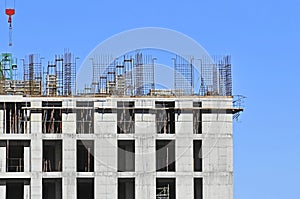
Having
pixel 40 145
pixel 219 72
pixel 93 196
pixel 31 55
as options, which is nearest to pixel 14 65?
pixel 31 55

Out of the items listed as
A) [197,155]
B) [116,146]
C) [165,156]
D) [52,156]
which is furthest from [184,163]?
[52,156]

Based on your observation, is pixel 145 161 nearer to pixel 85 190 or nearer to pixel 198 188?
pixel 198 188

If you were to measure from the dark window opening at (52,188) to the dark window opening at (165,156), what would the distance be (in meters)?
6.16

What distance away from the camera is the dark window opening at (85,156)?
1658 inches

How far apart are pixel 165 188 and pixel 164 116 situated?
447 cm

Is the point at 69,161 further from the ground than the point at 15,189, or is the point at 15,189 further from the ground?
the point at 69,161

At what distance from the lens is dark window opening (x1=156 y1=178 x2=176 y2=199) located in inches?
1673

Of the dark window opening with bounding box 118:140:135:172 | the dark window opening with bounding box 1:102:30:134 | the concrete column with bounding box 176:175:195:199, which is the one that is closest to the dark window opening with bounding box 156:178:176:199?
the concrete column with bounding box 176:175:195:199

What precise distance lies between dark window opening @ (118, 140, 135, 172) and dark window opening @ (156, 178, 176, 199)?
77.1 inches

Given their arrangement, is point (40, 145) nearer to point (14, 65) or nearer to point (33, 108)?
point (33, 108)

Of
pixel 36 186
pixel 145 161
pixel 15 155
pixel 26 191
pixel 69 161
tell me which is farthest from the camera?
pixel 15 155

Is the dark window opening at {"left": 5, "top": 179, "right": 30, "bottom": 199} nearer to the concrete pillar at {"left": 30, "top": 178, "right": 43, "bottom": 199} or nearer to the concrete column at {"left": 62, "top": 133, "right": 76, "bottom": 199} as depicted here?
the concrete pillar at {"left": 30, "top": 178, "right": 43, "bottom": 199}

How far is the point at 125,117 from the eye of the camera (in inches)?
1673

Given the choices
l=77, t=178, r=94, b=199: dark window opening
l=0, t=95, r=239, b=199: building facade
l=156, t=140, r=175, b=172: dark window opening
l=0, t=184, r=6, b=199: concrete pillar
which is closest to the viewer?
l=0, t=184, r=6, b=199: concrete pillar
